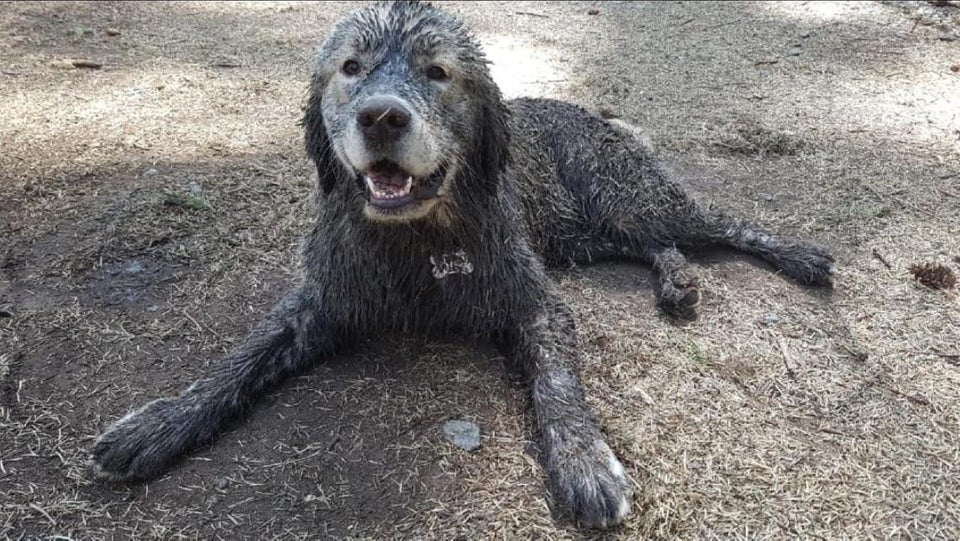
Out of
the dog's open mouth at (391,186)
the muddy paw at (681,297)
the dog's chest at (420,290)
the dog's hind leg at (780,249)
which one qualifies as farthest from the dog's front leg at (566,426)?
the dog's hind leg at (780,249)

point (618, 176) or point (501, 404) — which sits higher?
point (618, 176)

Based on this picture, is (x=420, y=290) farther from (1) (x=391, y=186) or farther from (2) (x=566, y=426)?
(2) (x=566, y=426)

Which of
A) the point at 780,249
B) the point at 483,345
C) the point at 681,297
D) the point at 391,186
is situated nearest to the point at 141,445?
the point at 391,186

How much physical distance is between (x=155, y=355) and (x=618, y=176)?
2962mm

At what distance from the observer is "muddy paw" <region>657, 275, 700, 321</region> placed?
394 centimetres

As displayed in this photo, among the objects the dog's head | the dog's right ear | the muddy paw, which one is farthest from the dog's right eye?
the muddy paw

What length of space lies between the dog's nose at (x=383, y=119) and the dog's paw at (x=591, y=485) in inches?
58.1

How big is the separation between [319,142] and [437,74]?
0.69 m

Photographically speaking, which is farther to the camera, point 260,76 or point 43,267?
point 260,76

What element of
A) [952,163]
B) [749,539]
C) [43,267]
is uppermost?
[952,163]

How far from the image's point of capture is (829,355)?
3641mm

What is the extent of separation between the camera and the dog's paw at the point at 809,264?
4.18 metres

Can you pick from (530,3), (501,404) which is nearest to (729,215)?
(501,404)

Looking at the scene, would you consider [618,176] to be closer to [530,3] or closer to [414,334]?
[414,334]
